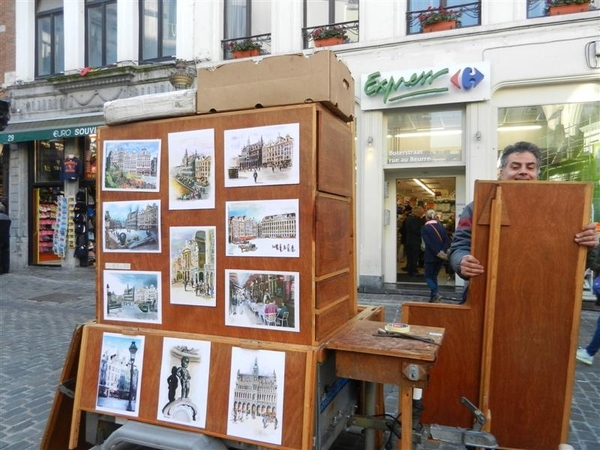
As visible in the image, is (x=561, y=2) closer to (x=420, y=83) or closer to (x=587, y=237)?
(x=420, y=83)

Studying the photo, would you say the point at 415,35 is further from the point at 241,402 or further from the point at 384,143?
the point at 241,402

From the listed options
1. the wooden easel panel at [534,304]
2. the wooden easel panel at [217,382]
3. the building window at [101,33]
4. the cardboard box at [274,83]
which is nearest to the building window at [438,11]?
the wooden easel panel at [534,304]

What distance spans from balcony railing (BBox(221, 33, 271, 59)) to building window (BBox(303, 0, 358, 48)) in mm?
1116

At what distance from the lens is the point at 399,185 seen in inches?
408

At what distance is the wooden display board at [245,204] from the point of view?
2.23 metres

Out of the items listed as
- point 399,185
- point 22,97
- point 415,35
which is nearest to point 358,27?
point 415,35

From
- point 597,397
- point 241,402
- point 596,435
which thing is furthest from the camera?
point 597,397

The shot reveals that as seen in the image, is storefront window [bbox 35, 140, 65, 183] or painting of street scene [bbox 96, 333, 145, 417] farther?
storefront window [bbox 35, 140, 65, 183]

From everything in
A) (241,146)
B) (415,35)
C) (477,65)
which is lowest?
(241,146)

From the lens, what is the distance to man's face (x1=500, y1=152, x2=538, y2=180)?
112 inches

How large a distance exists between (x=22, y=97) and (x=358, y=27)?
1042 centimetres

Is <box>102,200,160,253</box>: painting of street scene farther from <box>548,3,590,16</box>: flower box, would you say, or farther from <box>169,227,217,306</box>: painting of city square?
<box>548,3,590,16</box>: flower box

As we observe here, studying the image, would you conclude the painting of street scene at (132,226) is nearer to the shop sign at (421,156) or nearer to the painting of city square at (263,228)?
the painting of city square at (263,228)

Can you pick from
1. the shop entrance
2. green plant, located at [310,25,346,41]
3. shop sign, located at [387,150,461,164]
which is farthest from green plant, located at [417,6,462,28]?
the shop entrance
